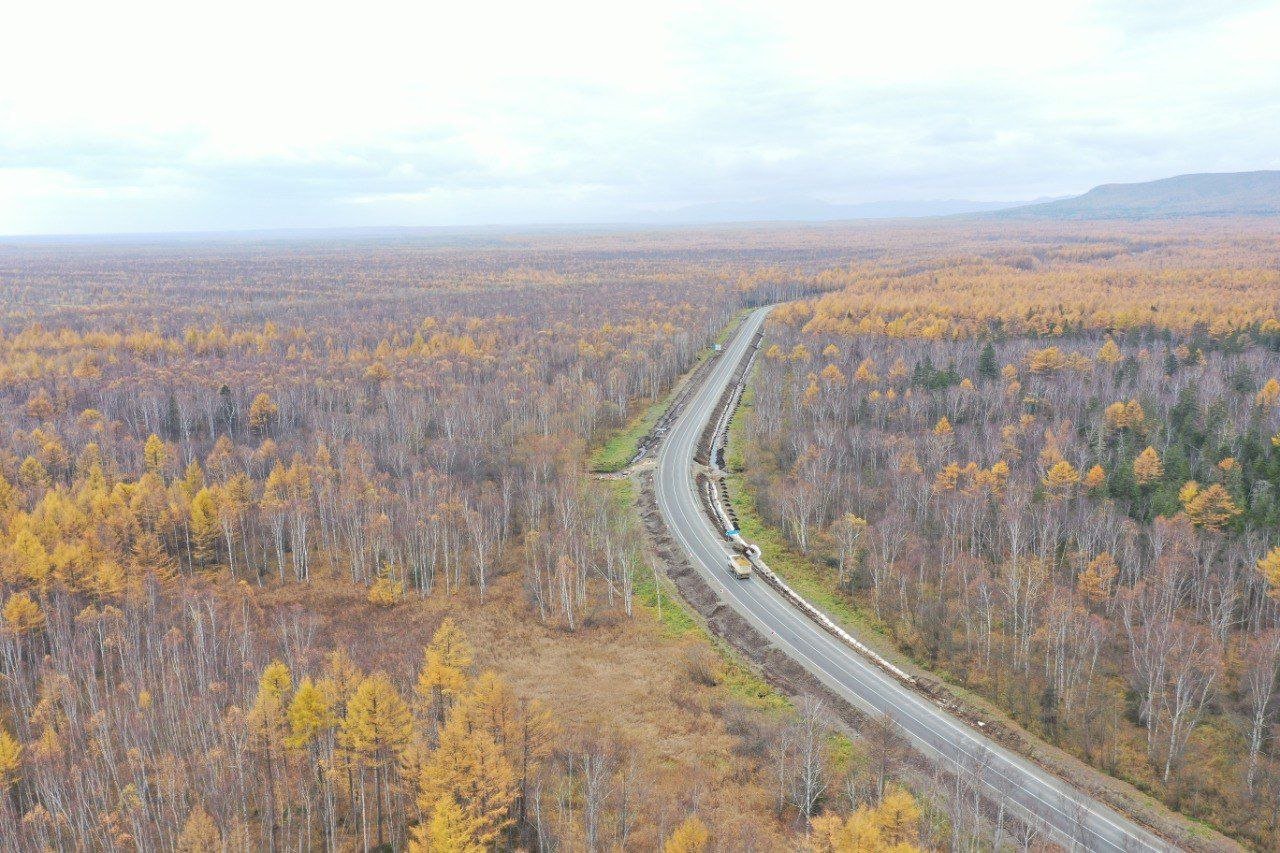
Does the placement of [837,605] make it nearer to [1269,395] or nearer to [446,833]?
[446,833]

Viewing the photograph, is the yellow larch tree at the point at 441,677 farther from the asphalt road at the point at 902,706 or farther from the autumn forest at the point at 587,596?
the asphalt road at the point at 902,706

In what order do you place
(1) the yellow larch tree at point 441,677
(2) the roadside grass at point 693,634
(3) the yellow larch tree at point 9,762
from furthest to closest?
1. (2) the roadside grass at point 693,634
2. (1) the yellow larch tree at point 441,677
3. (3) the yellow larch tree at point 9,762

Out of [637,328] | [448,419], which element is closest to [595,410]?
[448,419]

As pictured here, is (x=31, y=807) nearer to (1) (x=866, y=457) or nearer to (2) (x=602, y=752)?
(2) (x=602, y=752)

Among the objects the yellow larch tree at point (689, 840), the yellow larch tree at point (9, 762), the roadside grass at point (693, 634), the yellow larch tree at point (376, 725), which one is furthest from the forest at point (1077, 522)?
the yellow larch tree at point (9, 762)

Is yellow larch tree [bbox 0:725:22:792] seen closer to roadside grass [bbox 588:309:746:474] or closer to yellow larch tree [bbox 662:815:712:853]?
yellow larch tree [bbox 662:815:712:853]

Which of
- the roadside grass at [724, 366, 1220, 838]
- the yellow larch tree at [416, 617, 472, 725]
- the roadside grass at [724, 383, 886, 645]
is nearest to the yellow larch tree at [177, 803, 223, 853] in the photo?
the yellow larch tree at [416, 617, 472, 725]
